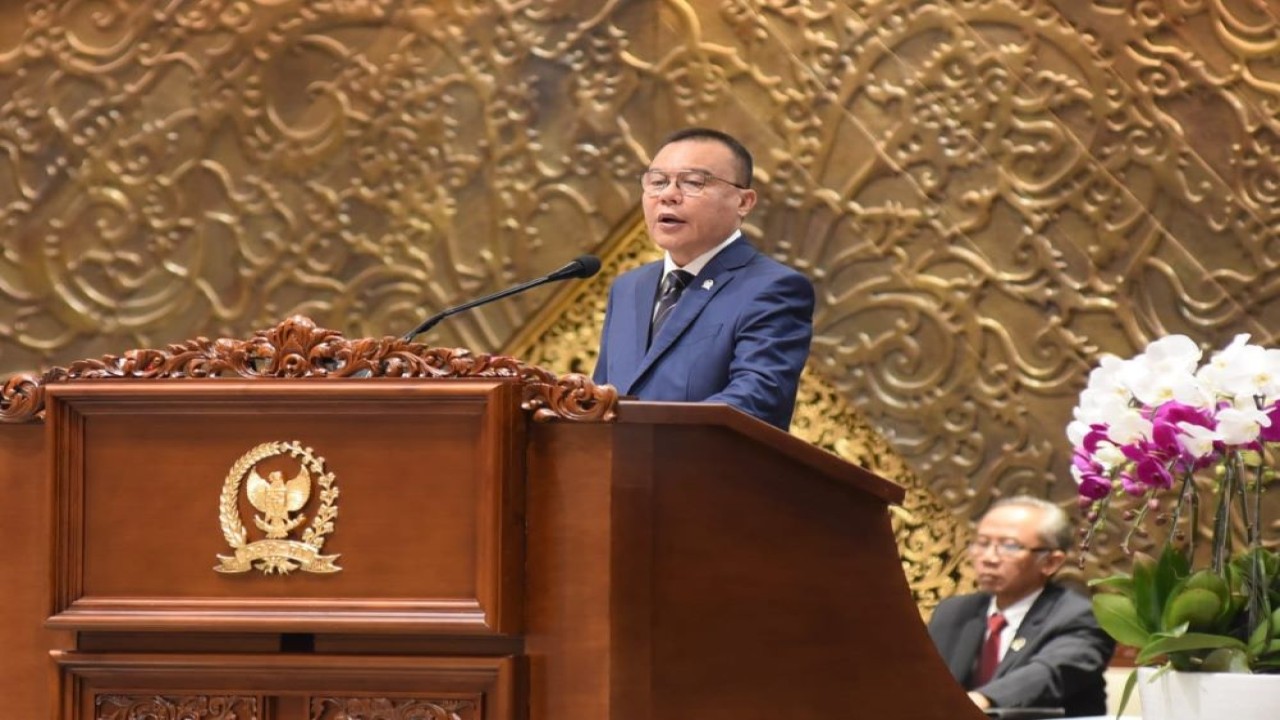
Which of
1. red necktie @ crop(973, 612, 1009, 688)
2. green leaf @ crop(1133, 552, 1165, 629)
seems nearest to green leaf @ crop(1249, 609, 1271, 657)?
green leaf @ crop(1133, 552, 1165, 629)

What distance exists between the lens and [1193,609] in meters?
2.02

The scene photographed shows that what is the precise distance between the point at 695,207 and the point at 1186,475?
110cm

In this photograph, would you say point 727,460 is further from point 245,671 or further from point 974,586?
point 974,586

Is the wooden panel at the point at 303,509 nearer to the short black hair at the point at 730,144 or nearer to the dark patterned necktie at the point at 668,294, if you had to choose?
the dark patterned necktie at the point at 668,294

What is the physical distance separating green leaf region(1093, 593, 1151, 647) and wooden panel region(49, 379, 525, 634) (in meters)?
0.79

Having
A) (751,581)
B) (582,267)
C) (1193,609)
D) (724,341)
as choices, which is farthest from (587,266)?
(1193,609)

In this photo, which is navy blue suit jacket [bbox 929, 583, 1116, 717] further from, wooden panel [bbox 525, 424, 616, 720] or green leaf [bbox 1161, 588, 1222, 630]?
wooden panel [bbox 525, 424, 616, 720]

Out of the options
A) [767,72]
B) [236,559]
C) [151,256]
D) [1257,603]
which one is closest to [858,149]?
[767,72]

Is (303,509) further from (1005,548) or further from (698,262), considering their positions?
(1005,548)

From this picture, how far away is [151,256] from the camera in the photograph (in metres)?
5.10

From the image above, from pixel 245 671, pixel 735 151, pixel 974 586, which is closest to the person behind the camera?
pixel 245 671

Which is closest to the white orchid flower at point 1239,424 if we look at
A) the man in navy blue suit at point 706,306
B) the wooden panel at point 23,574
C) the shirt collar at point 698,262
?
the man in navy blue suit at point 706,306

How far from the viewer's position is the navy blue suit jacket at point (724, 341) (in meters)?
2.55

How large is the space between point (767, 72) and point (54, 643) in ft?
11.4
